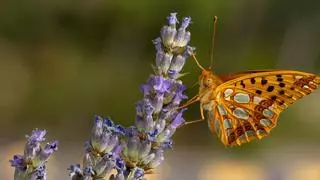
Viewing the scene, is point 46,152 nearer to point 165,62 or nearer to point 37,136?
point 37,136

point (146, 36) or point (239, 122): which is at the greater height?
point (146, 36)

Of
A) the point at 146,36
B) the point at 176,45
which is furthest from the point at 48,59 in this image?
the point at 176,45

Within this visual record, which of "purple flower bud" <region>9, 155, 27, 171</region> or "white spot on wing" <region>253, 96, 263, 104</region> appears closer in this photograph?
"purple flower bud" <region>9, 155, 27, 171</region>

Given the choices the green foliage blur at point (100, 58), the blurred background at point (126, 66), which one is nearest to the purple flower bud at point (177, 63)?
the blurred background at point (126, 66)

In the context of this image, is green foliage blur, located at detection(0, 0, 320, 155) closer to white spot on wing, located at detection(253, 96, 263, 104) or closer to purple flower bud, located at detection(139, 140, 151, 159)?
white spot on wing, located at detection(253, 96, 263, 104)

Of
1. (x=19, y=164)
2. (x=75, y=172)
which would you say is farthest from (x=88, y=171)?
(x=19, y=164)

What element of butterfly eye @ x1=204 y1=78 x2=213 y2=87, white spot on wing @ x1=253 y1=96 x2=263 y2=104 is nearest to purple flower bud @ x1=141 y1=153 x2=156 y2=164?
butterfly eye @ x1=204 y1=78 x2=213 y2=87

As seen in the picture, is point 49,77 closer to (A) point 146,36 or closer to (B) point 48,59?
(B) point 48,59

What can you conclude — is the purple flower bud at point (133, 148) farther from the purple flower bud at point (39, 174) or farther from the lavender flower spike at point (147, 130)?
the purple flower bud at point (39, 174)
